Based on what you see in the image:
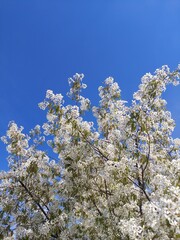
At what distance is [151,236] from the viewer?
574 cm

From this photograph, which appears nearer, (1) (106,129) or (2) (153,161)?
(2) (153,161)

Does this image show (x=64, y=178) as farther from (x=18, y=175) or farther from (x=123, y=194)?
(x=123, y=194)

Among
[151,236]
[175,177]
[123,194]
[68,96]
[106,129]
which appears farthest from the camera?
[106,129]

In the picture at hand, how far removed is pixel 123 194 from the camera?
8.11 m

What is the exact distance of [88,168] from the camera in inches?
358

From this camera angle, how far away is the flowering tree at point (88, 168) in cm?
802

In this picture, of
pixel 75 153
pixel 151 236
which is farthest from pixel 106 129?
pixel 151 236

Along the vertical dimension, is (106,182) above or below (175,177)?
above

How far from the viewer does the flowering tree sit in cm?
802

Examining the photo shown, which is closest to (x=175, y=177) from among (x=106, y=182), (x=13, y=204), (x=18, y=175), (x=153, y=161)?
(x=153, y=161)

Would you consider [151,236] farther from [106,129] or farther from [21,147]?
[21,147]

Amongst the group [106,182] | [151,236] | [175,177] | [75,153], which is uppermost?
[75,153]

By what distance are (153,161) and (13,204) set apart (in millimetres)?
5063

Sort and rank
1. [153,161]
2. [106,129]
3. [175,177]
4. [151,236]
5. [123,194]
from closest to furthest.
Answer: [151,236]
[175,177]
[123,194]
[153,161]
[106,129]
